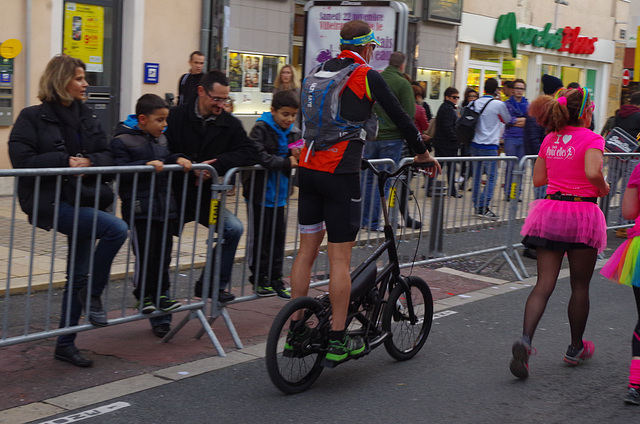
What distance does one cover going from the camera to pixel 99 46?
12133 mm

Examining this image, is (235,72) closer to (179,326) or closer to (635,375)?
(179,326)

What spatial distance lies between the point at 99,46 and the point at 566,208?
28.1ft

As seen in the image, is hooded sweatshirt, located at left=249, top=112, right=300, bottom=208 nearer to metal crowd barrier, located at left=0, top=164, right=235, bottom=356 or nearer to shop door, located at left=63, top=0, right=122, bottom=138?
metal crowd barrier, located at left=0, top=164, right=235, bottom=356

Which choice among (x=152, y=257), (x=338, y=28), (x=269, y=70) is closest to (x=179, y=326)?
(x=152, y=257)

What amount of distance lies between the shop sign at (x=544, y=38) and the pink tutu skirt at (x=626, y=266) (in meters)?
17.3

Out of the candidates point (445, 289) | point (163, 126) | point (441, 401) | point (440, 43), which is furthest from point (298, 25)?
point (441, 401)

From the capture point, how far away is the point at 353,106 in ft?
16.2

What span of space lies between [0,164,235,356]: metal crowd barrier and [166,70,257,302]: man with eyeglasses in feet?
0.41

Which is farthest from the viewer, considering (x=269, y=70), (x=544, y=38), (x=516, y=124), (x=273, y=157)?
(x=544, y=38)

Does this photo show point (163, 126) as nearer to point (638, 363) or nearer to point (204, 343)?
point (204, 343)

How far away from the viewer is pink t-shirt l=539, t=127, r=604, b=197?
5.20 m

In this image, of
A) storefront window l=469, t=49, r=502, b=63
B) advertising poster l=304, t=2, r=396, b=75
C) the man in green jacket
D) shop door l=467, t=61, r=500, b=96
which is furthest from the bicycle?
storefront window l=469, t=49, r=502, b=63

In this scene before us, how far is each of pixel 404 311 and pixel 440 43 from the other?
15001 millimetres

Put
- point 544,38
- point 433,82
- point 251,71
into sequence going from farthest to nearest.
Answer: point 544,38
point 433,82
point 251,71
